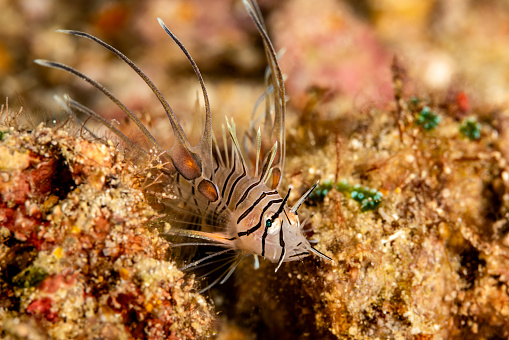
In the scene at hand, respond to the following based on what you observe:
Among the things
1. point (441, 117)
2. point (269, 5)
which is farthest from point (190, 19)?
point (441, 117)

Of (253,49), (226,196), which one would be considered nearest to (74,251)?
(226,196)

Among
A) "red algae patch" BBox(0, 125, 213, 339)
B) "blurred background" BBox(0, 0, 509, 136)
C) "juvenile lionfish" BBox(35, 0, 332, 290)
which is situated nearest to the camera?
"red algae patch" BBox(0, 125, 213, 339)

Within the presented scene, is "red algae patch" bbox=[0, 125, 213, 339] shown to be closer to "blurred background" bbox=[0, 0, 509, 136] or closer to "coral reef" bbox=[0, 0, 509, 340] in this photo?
"coral reef" bbox=[0, 0, 509, 340]

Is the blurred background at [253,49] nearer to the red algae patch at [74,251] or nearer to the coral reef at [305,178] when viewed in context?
the coral reef at [305,178]

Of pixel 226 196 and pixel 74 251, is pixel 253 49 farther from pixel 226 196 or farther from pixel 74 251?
pixel 74 251

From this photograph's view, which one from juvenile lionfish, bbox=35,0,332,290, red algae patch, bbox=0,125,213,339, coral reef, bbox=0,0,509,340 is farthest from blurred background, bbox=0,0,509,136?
red algae patch, bbox=0,125,213,339

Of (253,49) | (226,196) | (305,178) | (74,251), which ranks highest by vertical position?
(253,49)

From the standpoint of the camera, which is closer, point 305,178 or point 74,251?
point 74,251

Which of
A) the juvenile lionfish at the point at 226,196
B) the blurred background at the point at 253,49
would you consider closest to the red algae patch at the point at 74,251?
the juvenile lionfish at the point at 226,196
